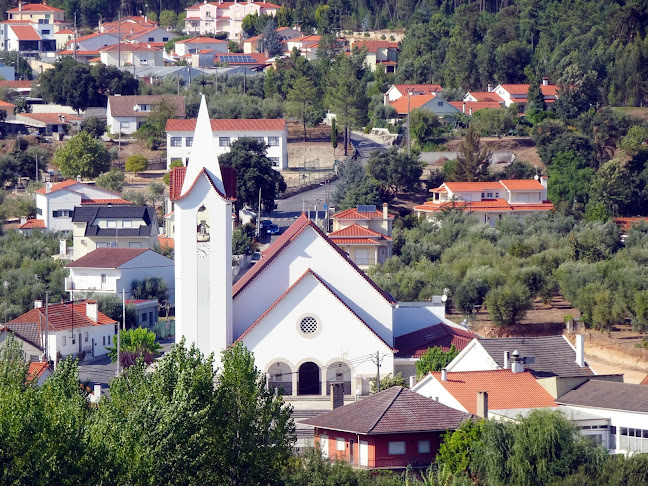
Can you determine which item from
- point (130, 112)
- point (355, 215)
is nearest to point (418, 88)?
point (130, 112)

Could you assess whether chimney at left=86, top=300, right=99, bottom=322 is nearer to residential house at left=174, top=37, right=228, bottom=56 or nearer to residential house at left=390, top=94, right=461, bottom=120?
residential house at left=390, top=94, right=461, bottom=120

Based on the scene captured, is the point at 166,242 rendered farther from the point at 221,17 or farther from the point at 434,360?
the point at 221,17

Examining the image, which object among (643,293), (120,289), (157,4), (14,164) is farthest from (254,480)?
(157,4)

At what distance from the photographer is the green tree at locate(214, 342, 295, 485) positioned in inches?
1463

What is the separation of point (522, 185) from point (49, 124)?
120ft

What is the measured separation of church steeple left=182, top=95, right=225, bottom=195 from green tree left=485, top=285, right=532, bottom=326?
17.6 m

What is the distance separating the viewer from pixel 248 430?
3819 centimetres

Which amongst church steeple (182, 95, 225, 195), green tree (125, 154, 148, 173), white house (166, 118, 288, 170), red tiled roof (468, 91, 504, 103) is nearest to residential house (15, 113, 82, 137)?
green tree (125, 154, 148, 173)

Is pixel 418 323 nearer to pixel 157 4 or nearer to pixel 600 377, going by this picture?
pixel 600 377

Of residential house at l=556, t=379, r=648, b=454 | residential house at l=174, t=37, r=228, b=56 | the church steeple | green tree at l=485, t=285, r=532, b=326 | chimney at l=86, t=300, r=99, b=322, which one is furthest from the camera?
residential house at l=174, t=37, r=228, b=56

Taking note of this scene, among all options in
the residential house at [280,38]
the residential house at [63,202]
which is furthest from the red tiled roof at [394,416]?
the residential house at [280,38]

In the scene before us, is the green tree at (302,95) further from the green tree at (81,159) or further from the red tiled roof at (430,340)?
the red tiled roof at (430,340)

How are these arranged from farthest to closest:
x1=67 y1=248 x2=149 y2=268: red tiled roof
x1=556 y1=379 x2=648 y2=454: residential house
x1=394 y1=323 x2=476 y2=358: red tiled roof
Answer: x1=67 y1=248 x2=149 y2=268: red tiled roof, x1=394 y1=323 x2=476 y2=358: red tiled roof, x1=556 y1=379 x2=648 y2=454: residential house

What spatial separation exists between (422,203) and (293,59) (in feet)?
132
